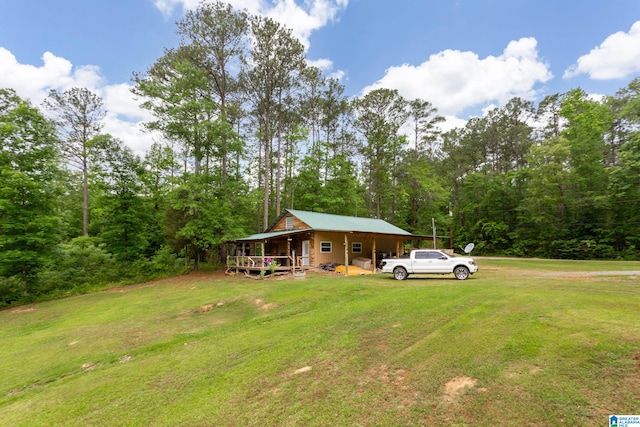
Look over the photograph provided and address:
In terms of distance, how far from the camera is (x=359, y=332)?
6.82 metres

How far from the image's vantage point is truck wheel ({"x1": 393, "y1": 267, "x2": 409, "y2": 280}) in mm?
15148

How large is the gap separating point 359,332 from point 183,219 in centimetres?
2088

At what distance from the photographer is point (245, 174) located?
1350 inches

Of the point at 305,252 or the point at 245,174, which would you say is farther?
the point at 245,174

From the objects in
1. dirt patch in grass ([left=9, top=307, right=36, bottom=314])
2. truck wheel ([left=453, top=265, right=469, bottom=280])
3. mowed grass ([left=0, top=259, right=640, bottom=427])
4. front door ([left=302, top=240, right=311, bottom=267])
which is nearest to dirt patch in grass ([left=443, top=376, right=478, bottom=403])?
mowed grass ([left=0, top=259, right=640, bottom=427])

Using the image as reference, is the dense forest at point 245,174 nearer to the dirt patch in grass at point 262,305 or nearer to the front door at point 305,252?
the front door at point 305,252

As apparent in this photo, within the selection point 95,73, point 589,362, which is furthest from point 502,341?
point 95,73

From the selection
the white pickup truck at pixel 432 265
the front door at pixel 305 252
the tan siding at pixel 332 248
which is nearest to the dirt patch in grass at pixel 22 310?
the front door at pixel 305 252

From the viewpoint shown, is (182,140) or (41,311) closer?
(41,311)

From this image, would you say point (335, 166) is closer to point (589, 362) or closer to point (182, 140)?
point (182, 140)

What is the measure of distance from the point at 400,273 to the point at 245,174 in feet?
79.6

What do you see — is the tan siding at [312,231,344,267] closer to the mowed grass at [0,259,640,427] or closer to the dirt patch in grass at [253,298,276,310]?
the dirt patch in grass at [253,298,276,310]

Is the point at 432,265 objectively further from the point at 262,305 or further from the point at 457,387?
the point at 457,387

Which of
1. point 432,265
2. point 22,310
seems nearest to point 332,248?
point 432,265
